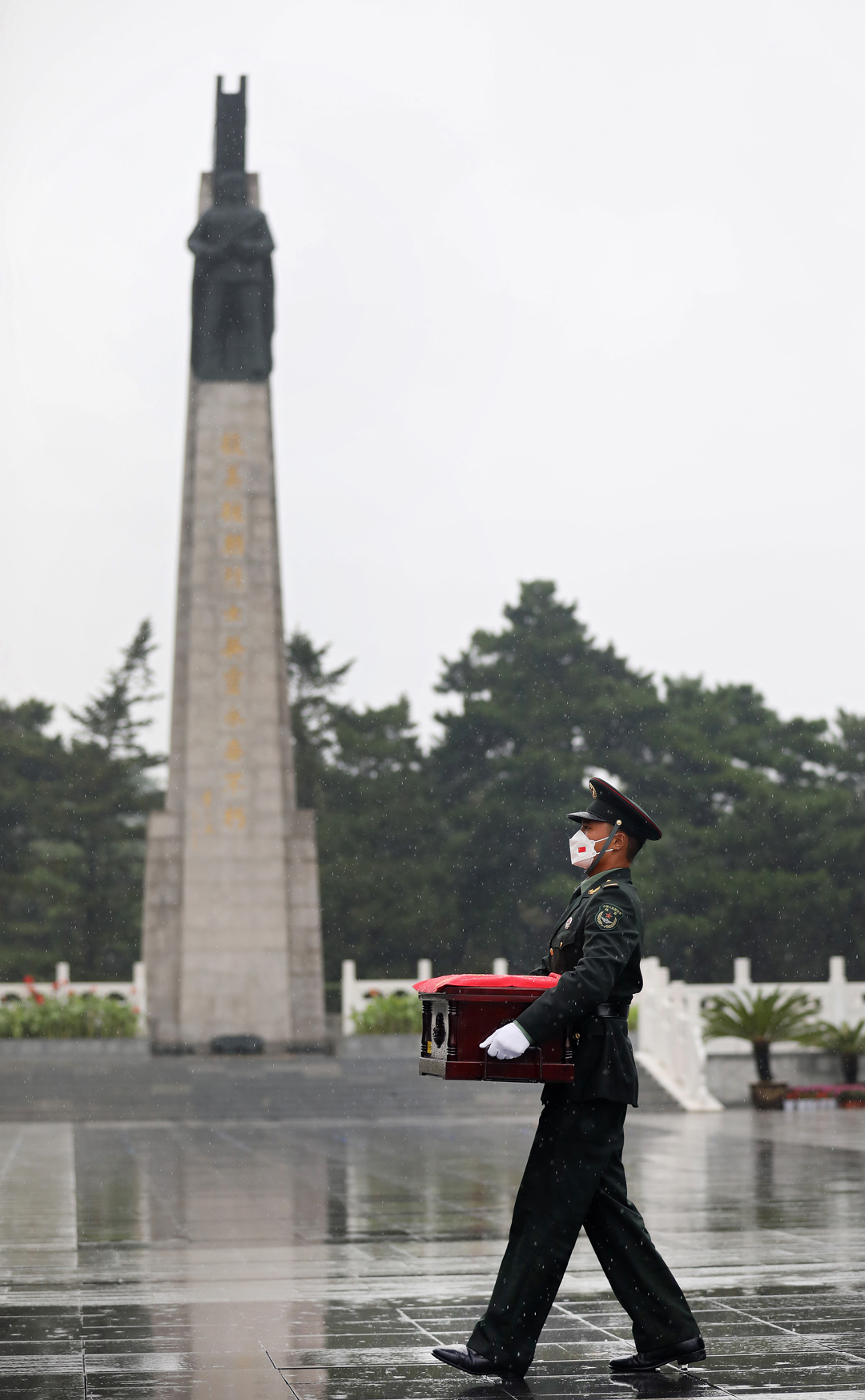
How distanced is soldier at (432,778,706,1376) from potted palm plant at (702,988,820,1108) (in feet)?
50.5

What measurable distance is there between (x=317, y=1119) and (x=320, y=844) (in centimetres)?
2553

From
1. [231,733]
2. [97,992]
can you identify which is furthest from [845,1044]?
[97,992]

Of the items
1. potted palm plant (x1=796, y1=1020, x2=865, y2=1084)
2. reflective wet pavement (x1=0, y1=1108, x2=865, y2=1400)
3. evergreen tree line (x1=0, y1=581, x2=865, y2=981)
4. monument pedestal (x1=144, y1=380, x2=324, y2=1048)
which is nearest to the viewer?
reflective wet pavement (x1=0, y1=1108, x2=865, y2=1400)

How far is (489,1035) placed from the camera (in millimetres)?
5141

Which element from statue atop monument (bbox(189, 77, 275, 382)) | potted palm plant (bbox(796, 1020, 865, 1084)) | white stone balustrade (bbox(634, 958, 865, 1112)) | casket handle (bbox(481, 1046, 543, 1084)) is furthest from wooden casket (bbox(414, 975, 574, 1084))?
statue atop monument (bbox(189, 77, 275, 382))

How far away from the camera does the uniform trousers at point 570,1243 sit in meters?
5.02

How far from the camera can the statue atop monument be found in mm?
24609

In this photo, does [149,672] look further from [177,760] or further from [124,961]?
[177,760]

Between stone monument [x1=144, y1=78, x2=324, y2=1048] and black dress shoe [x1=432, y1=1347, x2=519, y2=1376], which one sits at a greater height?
stone monument [x1=144, y1=78, x2=324, y2=1048]

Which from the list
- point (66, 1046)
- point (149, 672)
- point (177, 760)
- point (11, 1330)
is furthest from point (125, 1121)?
point (149, 672)

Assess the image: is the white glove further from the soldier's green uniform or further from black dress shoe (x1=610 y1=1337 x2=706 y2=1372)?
black dress shoe (x1=610 y1=1337 x2=706 y2=1372)

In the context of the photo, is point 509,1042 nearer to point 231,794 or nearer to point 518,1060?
point 518,1060

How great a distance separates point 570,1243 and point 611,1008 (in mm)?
654

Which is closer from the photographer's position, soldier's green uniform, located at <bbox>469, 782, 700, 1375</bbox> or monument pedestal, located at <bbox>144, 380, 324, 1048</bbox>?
soldier's green uniform, located at <bbox>469, 782, 700, 1375</bbox>
